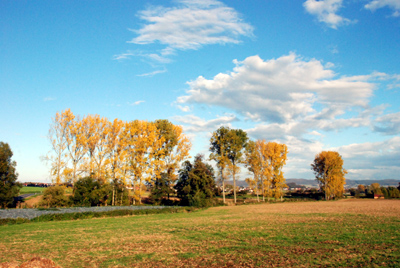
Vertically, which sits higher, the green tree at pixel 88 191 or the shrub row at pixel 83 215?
Answer: the green tree at pixel 88 191

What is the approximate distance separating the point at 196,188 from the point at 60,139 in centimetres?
2616

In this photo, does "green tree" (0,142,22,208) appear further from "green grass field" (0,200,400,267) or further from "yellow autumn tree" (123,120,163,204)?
"green grass field" (0,200,400,267)

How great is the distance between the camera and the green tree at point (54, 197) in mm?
42781

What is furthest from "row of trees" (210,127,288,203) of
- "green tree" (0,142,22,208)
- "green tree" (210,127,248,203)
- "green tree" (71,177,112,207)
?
"green tree" (0,142,22,208)

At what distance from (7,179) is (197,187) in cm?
3294

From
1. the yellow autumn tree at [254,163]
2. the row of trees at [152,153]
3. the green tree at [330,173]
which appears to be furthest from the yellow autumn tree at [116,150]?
the green tree at [330,173]

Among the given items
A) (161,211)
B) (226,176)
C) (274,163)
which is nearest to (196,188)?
(226,176)

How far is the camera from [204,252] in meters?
13.0

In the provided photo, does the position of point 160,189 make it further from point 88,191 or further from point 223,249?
point 223,249

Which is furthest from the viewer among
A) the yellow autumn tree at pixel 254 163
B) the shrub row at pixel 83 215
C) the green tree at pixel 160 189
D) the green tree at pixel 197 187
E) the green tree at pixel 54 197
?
the yellow autumn tree at pixel 254 163

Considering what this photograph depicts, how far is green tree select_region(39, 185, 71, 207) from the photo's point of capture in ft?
140

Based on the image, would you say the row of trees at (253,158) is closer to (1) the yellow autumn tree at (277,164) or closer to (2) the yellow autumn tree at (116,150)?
(1) the yellow autumn tree at (277,164)

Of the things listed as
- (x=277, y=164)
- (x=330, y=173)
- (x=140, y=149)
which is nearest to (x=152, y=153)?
(x=140, y=149)

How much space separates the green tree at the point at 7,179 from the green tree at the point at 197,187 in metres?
29.3
